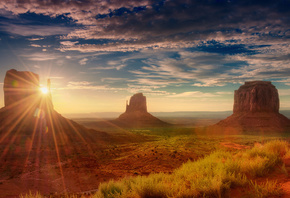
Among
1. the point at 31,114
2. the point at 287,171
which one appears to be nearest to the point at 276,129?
the point at 287,171

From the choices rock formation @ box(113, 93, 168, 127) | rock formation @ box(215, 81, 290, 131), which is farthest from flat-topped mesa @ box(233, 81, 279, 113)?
rock formation @ box(113, 93, 168, 127)

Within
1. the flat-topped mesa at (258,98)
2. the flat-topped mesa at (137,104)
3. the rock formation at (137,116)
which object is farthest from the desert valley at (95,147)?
the flat-topped mesa at (137,104)

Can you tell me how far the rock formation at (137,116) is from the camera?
102412 mm

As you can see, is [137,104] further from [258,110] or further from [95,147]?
[95,147]

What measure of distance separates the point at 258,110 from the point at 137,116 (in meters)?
66.7

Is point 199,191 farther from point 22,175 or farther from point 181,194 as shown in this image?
point 22,175

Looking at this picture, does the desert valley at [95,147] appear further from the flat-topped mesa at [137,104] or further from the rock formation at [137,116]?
the flat-topped mesa at [137,104]

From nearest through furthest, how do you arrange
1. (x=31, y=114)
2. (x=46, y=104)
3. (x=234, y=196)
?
1. (x=234, y=196)
2. (x=31, y=114)
3. (x=46, y=104)

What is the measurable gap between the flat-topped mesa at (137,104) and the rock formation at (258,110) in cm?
6254

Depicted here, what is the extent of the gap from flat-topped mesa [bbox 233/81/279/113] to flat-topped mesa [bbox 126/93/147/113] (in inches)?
2505

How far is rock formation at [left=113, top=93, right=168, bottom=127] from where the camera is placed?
10241 cm

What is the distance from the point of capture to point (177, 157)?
19.8 metres

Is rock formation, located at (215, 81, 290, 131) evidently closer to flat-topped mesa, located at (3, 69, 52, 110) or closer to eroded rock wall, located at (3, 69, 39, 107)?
flat-topped mesa, located at (3, 69, 52, 110)

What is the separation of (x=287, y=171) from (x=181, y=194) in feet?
12.8
